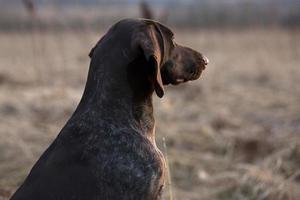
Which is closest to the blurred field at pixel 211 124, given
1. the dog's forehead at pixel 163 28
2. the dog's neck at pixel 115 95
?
the dog's neck at pixel 115 95

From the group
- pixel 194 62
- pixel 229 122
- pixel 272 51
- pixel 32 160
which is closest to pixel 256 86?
pixel 229 122

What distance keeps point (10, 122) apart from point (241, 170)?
3.26 metres

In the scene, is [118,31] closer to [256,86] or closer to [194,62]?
[194,62]

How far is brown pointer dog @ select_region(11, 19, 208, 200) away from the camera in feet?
11.6

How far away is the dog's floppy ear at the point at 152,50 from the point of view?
143 inches

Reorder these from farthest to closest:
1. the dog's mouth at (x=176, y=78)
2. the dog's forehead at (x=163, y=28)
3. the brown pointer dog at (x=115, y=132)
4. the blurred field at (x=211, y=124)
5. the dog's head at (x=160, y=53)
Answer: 1. the blurred field at (x=211, y=124)
2. the dog's mouth at (x=176, y=78)
3. the dog's forehead at (x=163, y=28)
4. the dog's head at (x=160, y=53)
5. the brown pointer dog at (x=115, y=132)

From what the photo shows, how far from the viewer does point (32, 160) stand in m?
7.29

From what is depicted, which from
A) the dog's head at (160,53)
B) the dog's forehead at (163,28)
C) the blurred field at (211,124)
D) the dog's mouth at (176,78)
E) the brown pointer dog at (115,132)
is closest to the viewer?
the brown pointer dog at (115,132)

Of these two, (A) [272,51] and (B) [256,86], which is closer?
(B) [256,86]

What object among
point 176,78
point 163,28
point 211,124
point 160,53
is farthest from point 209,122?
point 160,53

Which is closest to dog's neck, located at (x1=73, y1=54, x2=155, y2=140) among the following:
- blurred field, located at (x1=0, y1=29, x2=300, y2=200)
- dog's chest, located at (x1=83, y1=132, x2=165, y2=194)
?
dog's chest, located at (x1=83, y1=132, x2=165, y2=194)

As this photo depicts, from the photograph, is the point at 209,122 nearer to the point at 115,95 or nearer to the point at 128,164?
the point at 115,95

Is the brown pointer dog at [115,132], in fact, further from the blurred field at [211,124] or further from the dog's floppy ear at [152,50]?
the blurred field at [211,124]

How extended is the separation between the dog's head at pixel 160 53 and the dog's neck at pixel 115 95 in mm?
100
